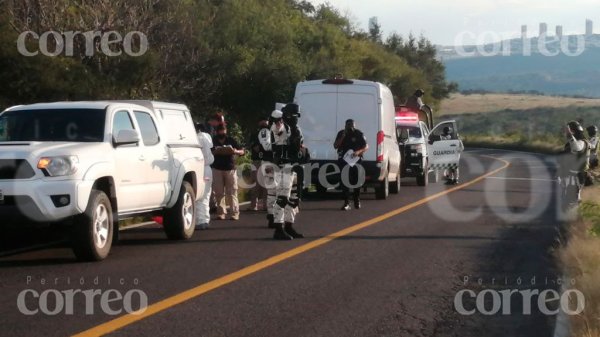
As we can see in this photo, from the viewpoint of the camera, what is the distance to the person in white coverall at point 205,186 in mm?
16312

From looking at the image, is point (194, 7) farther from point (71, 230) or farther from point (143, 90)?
point (71, 230)

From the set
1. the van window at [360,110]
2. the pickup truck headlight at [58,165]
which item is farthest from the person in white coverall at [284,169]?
the van window at [360,110]

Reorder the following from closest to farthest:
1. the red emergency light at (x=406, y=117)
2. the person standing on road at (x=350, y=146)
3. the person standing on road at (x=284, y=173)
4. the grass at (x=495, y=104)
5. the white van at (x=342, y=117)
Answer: the person standing on road at (x=284, y=173) → the person standing on road at (x=350, y=146) → the white van at (x=342, y=117) → the red emergency light at (x=406, y=117) → the grass at (x=495, y=104)

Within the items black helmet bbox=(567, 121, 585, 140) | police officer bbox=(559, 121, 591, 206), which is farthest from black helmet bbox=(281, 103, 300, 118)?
black helmet bbox=(567, 121, 585, 140)

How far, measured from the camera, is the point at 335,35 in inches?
2463

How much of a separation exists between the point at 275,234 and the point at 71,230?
12.2ft

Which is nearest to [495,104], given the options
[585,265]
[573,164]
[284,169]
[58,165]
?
[573,164]

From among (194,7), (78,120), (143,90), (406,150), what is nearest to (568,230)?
(78,120)

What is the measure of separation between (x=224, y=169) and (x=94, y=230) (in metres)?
6.31

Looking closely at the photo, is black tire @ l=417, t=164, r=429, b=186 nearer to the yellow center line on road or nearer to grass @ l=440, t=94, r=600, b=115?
the yellow center line on road

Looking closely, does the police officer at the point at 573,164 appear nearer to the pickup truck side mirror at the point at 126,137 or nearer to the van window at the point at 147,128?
the van window at the point at 147,128

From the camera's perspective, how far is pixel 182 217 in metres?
14.4

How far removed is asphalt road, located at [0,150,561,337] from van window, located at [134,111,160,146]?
55.7 inches

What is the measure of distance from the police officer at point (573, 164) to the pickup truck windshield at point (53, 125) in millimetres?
11771
